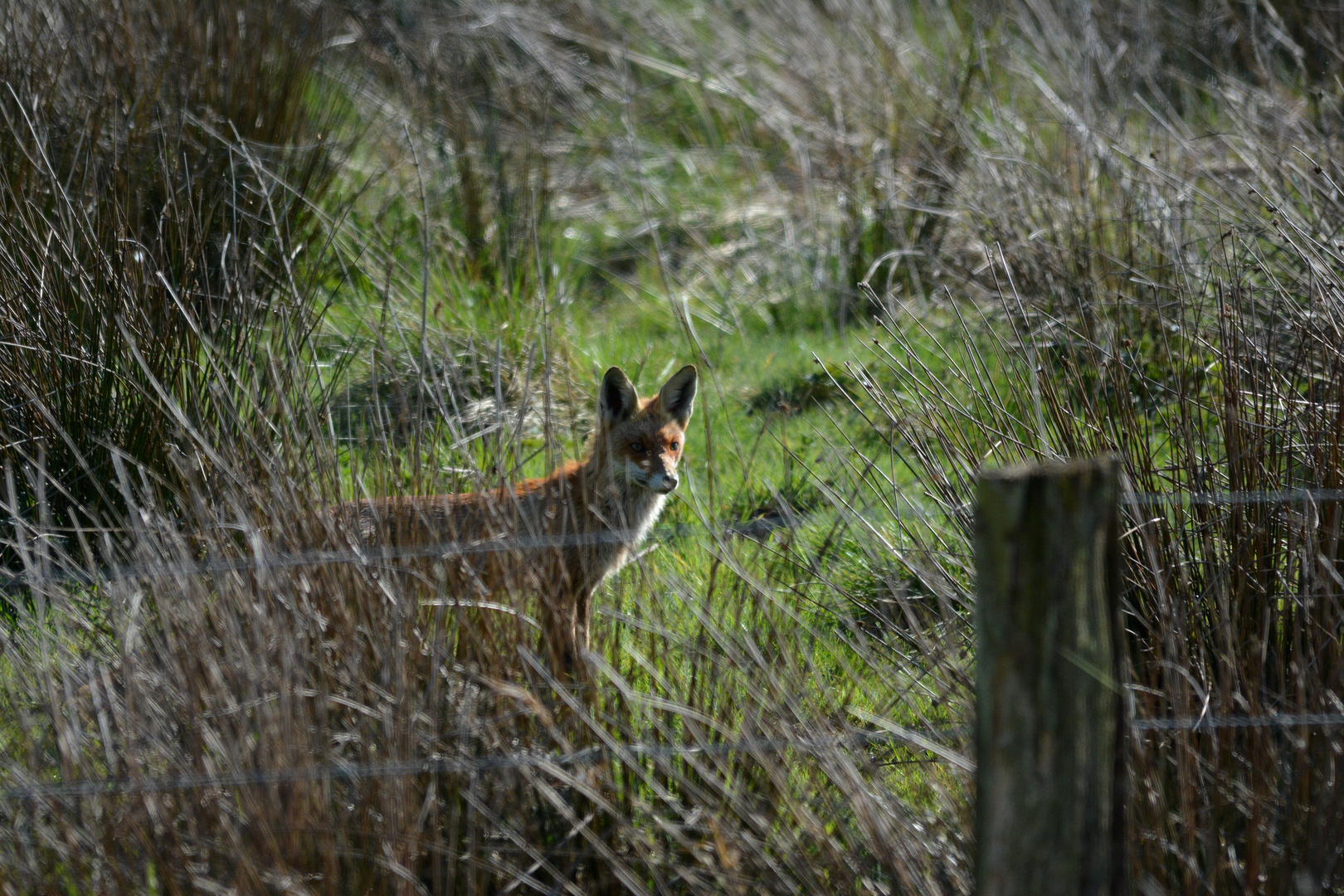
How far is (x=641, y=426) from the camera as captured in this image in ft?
18.2

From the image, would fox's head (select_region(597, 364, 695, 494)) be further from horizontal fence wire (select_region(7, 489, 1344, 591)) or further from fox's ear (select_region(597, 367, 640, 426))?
horizontal fence wire (select_region(7, 489, 1344, 591))

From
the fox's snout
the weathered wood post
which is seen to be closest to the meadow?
the fox's snout

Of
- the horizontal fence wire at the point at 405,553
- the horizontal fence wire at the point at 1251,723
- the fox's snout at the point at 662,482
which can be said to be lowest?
the fox's snout at the point at 662,482

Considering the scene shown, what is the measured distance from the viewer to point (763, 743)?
2.76 meters

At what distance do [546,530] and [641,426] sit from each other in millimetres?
2249

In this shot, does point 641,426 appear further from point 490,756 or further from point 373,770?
point 373,770

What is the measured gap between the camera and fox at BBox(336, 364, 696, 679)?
315cm

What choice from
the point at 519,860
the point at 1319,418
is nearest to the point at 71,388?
the point at 519,860

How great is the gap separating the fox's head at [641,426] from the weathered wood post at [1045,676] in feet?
10.3

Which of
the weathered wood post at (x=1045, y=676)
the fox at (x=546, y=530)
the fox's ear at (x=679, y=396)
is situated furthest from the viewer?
the fox's ear at (x=679, y=396)

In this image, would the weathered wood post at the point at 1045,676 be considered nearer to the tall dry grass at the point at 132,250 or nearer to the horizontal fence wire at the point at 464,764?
the horizontal fence wire at the point at 464,764

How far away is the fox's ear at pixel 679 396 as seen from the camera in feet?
18.2

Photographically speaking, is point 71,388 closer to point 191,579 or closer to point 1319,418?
point 191,579

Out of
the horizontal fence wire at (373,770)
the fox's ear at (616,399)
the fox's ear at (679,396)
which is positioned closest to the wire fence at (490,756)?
the horizontal fence wire at (373,770)
